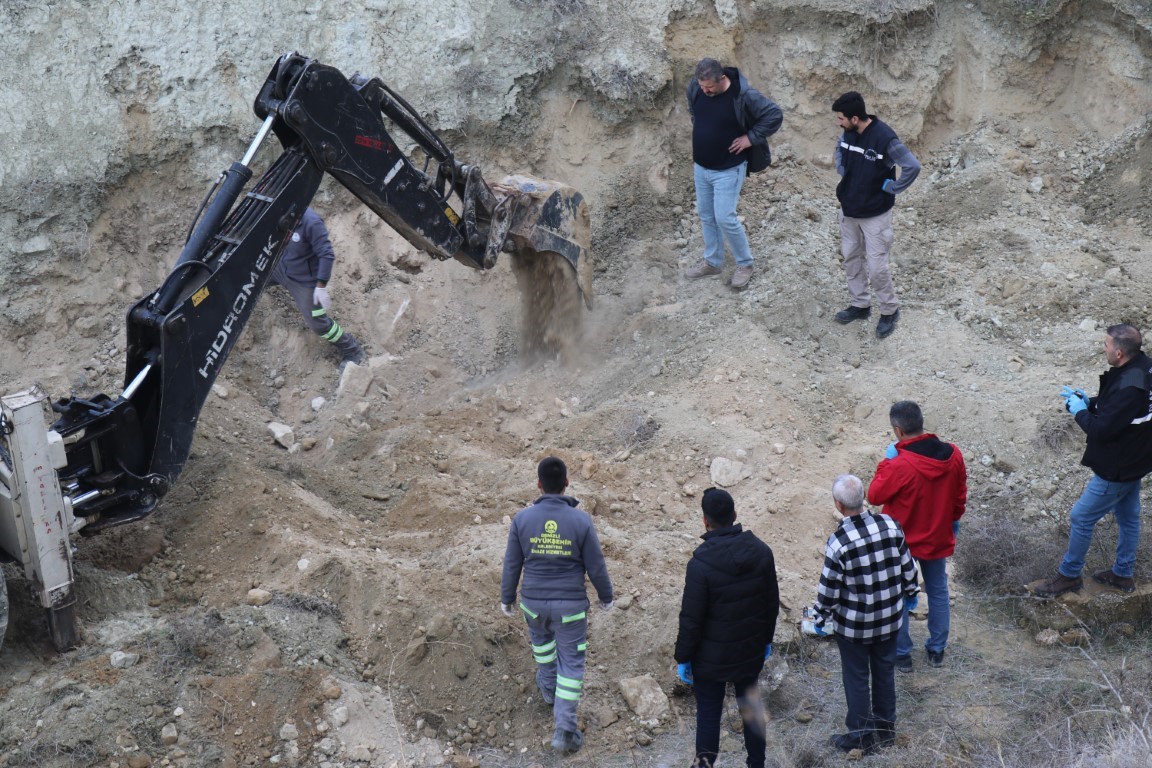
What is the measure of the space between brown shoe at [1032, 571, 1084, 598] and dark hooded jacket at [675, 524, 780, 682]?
2242 millimetres

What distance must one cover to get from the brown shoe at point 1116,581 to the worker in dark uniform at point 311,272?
577 cm

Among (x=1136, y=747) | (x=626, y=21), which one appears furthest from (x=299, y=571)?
(x=626, y=21)

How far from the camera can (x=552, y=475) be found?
510 cm

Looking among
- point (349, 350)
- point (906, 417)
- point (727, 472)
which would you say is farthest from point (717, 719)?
point (349, 350)

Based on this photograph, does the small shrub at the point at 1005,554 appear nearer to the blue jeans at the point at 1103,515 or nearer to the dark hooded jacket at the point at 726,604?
the blue jeans at the point at 1103,515

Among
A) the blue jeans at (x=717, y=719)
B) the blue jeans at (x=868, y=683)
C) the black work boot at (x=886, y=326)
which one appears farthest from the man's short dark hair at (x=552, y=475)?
the black work boot at (x=886, y=326)

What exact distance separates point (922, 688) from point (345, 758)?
2.94 metres

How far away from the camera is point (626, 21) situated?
10.2 m

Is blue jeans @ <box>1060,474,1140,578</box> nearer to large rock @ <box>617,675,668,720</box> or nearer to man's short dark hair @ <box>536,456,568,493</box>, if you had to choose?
large rock @ <box>617,675,668,720</box>

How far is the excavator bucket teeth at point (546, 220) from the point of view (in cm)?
805

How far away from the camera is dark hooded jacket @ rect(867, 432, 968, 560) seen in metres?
5.43

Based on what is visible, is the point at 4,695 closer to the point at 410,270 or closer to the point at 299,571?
the point at 299,571

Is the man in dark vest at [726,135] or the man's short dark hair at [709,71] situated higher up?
the man's short dark hair at [709,71]

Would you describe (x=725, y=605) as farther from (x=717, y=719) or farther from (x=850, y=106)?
(x=850, y=106)
